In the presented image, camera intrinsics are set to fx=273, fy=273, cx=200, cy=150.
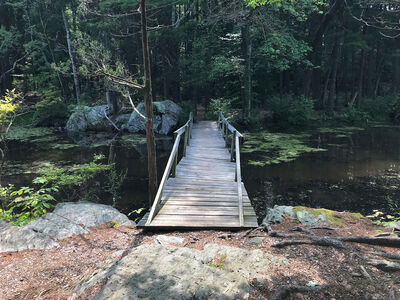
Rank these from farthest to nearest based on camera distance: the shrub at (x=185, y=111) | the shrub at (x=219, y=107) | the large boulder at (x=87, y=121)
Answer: the large boulder at (x=87, y=121) < the shrub at (x=185, y=111) < the shrub at (x=219, y=107)

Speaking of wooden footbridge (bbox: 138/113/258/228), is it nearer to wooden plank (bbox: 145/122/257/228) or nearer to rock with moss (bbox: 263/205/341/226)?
wooden plank (bbox: 145/122/257/228)

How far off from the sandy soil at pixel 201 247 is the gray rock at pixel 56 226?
22cm

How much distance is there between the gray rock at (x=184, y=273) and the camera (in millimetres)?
2773

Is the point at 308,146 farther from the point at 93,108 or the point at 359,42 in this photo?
the point at 93,108

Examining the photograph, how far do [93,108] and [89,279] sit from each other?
22.4 meters

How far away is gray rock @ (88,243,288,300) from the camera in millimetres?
2773

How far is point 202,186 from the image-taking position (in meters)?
Answer: 7.21

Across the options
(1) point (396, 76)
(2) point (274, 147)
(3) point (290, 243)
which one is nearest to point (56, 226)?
(3) point (290, 243)

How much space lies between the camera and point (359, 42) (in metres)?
23.6

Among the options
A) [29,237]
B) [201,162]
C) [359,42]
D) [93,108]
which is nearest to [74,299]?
[29,237]

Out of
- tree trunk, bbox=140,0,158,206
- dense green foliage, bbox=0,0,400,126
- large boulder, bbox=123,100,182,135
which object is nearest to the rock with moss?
tree trunk, bbox=140,0,158,206

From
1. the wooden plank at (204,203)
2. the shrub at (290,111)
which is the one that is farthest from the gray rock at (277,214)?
the shrub at (290,111)

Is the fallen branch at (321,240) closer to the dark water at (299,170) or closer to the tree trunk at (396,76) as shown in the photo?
the dark water at (299,170)

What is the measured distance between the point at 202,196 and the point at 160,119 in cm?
1486
